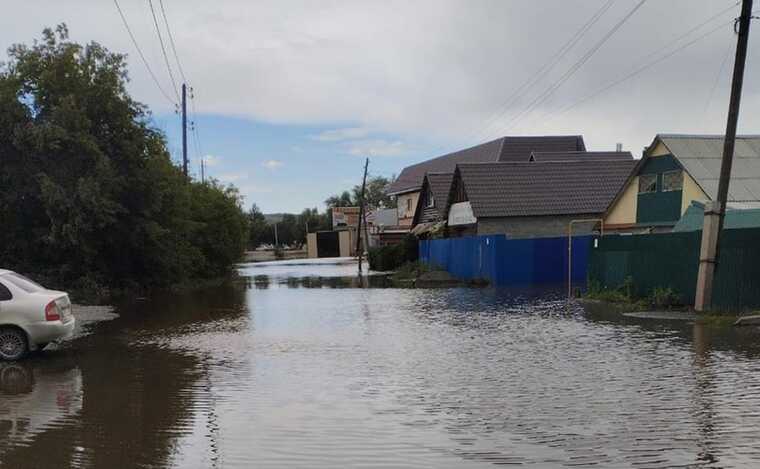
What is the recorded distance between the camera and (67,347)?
1277 cm

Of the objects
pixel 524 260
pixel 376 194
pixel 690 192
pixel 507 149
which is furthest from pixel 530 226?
pixel 376 194

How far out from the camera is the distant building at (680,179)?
23312mm

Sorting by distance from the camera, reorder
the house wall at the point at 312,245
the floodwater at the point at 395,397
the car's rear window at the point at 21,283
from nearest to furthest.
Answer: the floodwater at the point at 395,397
the car's rear window at the point at 21,283
the house wall at the point at 312,245

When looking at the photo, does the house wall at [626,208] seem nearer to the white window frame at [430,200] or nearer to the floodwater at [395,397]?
the floodwater at [395,397]

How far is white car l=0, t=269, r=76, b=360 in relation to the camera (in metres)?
11.0

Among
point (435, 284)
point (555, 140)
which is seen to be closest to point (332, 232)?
point (555, 140)

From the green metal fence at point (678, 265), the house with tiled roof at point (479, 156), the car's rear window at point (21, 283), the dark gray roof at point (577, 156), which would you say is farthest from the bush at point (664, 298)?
the house with tiled roof at point (479, 156)

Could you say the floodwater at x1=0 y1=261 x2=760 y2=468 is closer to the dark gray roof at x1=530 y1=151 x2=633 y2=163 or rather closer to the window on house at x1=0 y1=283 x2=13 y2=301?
the window on house at x1=0 y1=283 x2=13 y2=301

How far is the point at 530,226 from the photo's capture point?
104 ft

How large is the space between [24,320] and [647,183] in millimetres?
22663

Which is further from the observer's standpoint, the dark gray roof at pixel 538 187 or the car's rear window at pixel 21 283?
the dark gray roof at pixel 538 187

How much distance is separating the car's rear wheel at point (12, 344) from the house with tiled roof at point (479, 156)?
3946 cm

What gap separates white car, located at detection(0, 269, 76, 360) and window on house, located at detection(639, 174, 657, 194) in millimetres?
21911

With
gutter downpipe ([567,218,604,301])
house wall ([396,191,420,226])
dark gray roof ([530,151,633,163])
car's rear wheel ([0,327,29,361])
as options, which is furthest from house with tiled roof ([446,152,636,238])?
house wall ([396,191,420,226])
